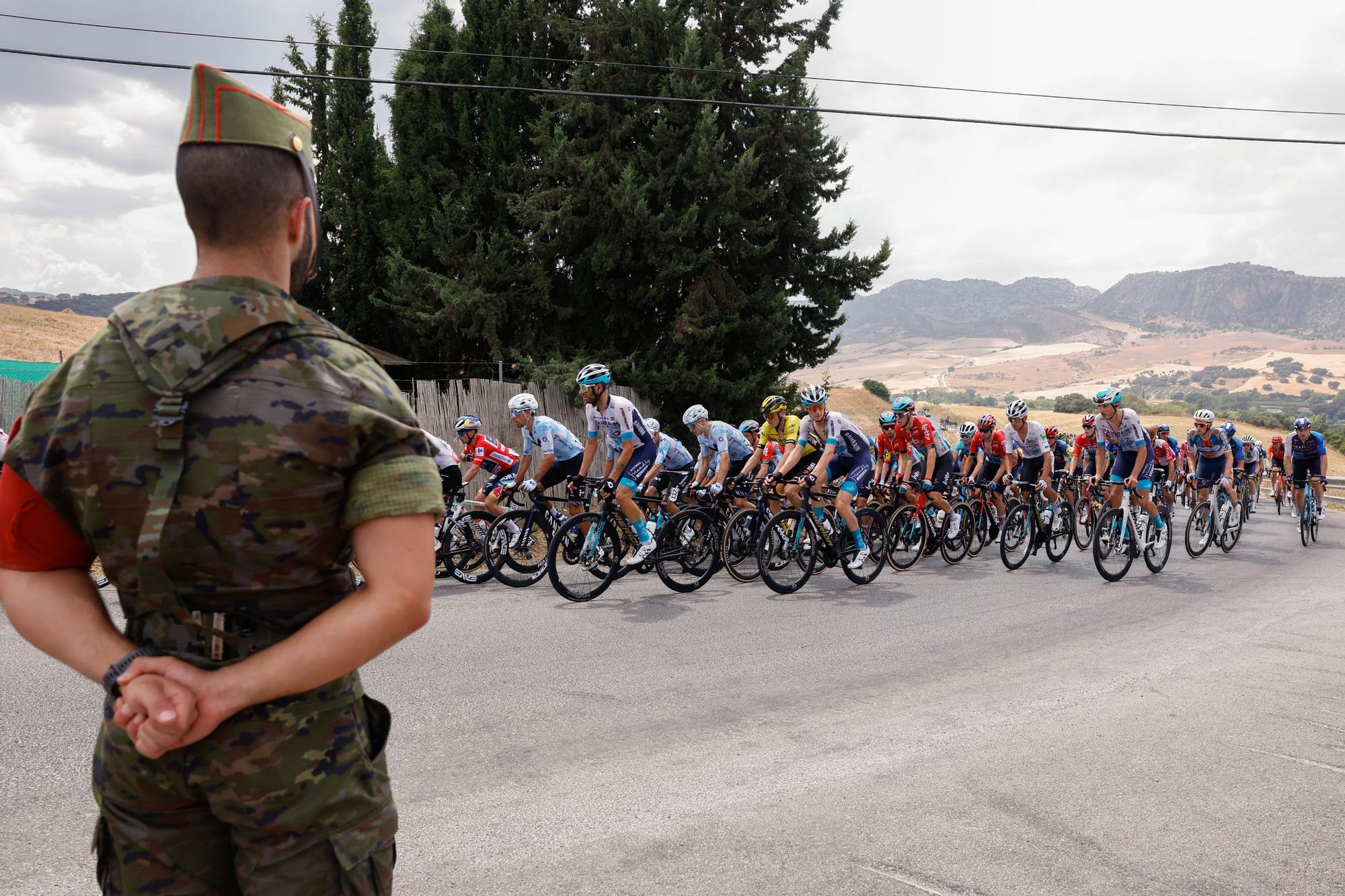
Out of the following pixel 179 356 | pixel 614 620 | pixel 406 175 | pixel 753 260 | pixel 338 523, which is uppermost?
pixel 406 175

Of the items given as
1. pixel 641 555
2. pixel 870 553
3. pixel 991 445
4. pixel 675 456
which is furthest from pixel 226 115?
pixel 991 445

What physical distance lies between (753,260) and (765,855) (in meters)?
17.3

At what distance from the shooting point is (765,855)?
3674 millimetres

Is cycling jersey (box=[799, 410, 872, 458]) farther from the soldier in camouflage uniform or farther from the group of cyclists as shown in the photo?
the soldier in camouflage uniform

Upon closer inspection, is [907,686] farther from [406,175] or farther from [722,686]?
[406,175]

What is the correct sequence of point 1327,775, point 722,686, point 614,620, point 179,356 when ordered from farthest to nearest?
1. point 614,620
2. point 722,686
3. point 1327,775
4. point 179,356

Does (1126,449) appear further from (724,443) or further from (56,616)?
(56,616)

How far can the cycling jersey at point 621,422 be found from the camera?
9992 mm

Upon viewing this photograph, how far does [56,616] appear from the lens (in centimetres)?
158

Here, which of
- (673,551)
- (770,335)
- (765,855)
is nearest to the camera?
(765,855)

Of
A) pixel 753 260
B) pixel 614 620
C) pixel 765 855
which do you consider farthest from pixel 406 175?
pixel 765 855

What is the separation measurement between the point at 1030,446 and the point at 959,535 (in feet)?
6.68

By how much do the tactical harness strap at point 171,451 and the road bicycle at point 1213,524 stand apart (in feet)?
47.2

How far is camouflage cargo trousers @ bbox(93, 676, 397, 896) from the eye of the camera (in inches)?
59.2
